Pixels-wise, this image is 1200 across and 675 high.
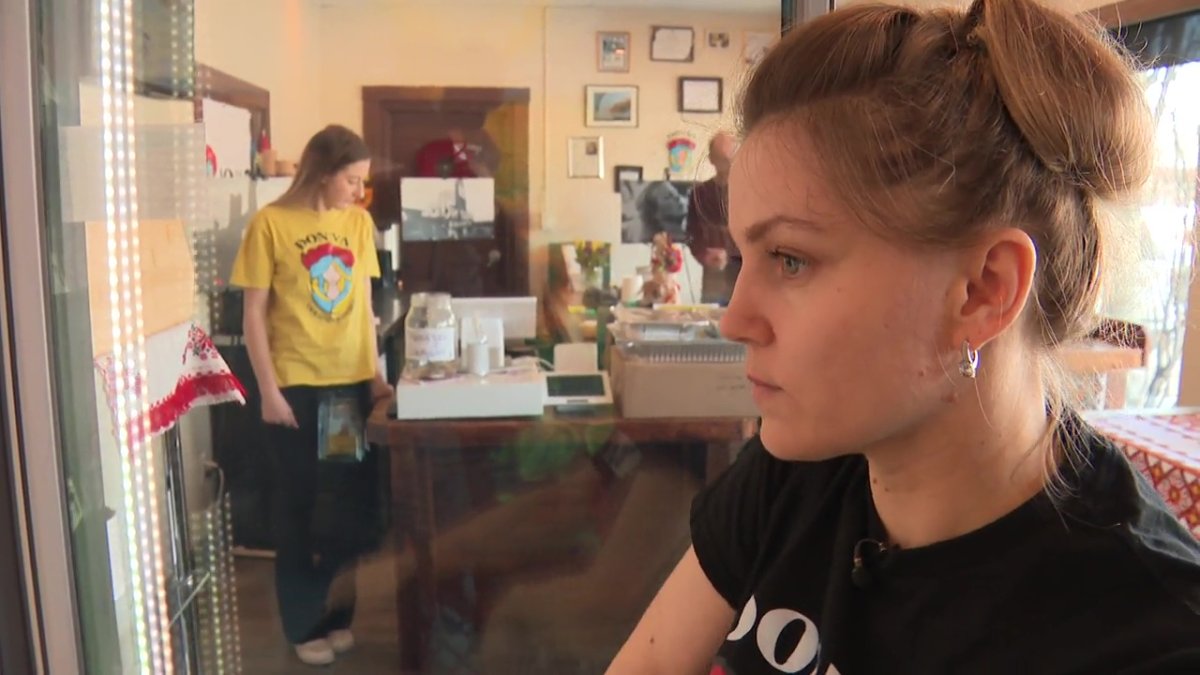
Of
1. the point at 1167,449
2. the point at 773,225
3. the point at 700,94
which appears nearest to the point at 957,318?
the point at 773,225

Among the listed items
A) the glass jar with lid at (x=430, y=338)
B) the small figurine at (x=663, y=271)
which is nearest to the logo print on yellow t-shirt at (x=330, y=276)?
the glass jar with lid at (x=430, y=338)

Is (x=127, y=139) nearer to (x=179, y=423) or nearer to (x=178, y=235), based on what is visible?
(x=178, y=235)

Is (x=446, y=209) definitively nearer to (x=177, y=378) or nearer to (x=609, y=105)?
(x=609, y=105)

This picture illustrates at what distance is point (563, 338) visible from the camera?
155cm

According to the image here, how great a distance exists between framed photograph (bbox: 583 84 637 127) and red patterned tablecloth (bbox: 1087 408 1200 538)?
2.42 feet

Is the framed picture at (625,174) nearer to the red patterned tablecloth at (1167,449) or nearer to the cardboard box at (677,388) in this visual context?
the cardboard box at (677,388)

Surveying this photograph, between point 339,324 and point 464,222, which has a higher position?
point 464,222

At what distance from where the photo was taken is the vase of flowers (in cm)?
141

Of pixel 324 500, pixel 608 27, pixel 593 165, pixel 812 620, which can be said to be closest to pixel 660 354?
pixel 593 165

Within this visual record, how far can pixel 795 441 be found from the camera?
Answer: 0.66 meters

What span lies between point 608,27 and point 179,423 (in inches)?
34.4

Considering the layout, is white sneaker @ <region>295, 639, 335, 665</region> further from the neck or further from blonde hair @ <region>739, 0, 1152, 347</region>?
blonde hair @ <region>739, 0, 1152, 347</region>

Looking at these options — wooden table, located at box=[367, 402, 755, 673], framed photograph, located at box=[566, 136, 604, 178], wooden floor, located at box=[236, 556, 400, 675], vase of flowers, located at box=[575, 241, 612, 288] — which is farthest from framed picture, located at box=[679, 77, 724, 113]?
wooden floor, located at box=[236, 556, 400, 675]

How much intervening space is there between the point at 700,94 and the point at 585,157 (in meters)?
0.20
